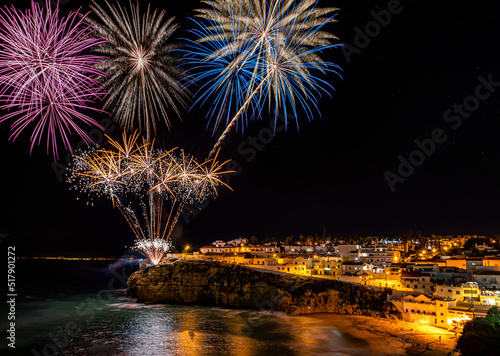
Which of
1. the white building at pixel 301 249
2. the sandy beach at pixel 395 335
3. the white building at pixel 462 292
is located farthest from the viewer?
the white building at pixel 301 249

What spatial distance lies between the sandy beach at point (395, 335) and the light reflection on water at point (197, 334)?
135cm

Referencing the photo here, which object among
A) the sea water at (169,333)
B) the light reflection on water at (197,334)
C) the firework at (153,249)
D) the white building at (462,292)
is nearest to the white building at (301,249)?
the firework at (153,249)

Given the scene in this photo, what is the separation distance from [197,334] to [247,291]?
1445 centimetres

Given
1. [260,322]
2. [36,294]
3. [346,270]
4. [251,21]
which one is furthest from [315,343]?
[36,294]

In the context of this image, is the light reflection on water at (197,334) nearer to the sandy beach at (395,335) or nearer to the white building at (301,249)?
the sandy beach at (395,335)

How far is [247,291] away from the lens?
4378cm

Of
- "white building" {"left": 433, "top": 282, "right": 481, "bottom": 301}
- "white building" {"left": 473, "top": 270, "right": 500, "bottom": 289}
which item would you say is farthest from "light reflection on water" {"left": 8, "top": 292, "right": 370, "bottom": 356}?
"white building" {"left": 473, "top": 270, "right": 500, "bottom": 289}

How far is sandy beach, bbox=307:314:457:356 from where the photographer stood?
83.3 feet

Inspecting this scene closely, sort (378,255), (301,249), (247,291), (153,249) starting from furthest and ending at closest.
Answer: (301,249), (378,255), (153,249), (247,291)

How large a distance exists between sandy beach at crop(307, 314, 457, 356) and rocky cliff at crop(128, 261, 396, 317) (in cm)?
233

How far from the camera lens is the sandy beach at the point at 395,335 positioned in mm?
25375

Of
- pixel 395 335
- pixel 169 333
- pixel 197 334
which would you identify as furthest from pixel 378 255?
pixel 169 333

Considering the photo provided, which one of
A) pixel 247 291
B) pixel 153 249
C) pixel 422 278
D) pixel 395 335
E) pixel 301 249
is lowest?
pixel 395 335

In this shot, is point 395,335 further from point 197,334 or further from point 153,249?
point 153,249
